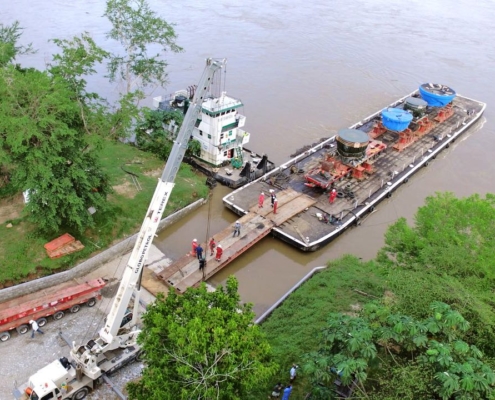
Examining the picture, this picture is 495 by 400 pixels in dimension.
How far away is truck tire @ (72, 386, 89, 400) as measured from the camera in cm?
1474

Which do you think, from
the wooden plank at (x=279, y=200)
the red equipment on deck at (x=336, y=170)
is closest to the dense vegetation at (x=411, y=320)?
the wooden plank at (x=279, y=200)

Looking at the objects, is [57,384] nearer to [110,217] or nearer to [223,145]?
[110,217]

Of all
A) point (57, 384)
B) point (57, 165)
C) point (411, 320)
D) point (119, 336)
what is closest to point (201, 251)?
point (119, 336)

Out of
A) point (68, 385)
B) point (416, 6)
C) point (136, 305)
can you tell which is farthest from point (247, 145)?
point (416, 6)

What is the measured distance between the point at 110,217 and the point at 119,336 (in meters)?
8.79

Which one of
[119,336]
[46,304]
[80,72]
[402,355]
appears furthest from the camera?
[80,72]

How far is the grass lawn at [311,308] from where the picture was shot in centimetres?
1546

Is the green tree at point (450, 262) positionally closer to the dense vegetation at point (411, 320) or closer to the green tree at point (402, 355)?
the dense vegetation at point (411, 320)

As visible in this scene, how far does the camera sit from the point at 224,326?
11289 mm

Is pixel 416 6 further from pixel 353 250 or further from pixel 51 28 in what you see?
pixel 353 250

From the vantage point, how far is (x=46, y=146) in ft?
60.3

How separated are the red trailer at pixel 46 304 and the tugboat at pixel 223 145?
12425 millimetres

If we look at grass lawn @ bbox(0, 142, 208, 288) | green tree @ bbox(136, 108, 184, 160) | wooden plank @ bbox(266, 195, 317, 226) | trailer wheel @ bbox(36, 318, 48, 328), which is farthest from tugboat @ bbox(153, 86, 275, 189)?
trailer wheel @ bbox(36, 318, 48, 328)

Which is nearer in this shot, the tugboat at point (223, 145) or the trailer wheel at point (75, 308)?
the trailer wheel at point (75, 308)
